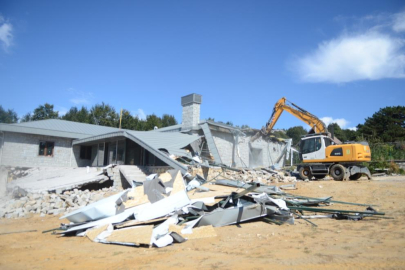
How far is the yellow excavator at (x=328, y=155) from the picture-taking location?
15367 millimetres

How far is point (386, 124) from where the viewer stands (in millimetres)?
41469

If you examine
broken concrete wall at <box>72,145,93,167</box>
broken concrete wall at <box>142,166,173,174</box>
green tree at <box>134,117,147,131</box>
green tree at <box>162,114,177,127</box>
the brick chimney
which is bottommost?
broken concrete wall at <box>142,166,173,174</box>

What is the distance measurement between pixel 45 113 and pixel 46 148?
2968 centimetres

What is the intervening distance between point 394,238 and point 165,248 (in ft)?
14.9

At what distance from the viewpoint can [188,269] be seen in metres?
4.32

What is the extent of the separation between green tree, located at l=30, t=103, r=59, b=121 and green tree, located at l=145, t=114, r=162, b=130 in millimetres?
14566

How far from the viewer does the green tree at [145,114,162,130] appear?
147 feet

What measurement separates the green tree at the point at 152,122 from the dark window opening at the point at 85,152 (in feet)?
73.6

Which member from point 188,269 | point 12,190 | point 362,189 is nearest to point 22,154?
point 12,190

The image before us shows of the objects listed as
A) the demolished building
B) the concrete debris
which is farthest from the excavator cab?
the concrete debris

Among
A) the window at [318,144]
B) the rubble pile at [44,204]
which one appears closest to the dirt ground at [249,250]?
the rubble pile at [44,204]

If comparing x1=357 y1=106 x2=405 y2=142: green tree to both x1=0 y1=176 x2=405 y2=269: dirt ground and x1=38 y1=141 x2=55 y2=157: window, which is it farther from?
x1=38 y1=141 x2=55 y2=157: window

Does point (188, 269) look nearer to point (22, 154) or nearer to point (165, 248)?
point (165, 248)

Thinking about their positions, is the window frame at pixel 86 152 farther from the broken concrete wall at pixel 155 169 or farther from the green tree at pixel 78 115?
Answer: the green tree at pixel 78 115
